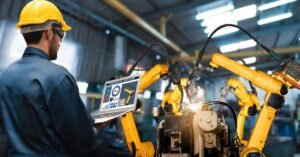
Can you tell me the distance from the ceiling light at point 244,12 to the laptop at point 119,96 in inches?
171

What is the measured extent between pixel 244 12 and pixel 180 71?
94.1 inches

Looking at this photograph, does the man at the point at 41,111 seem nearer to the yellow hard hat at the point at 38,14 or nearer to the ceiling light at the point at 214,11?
the yellow hard hat at the point at 38,14

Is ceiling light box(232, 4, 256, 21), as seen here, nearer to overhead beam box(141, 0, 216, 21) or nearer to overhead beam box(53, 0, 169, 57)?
overhead beam box(141, 0, 216, 21)

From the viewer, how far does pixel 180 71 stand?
180 inches

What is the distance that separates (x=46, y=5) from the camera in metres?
1.44

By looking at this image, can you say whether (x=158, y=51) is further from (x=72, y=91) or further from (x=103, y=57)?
(x=72, y=91)

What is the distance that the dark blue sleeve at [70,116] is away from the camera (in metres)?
1.17

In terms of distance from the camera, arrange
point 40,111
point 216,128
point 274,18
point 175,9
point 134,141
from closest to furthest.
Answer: point 40,111 → point 216,128 → point 134,141 → point 175,9 → point 274,18

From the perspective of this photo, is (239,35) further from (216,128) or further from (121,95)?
(121,95)

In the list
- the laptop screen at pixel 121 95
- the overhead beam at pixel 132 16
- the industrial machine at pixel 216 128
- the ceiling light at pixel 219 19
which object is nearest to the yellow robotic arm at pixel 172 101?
the industrial machine at pixel 216 128

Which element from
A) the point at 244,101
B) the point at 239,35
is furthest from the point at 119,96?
the point at 239,35

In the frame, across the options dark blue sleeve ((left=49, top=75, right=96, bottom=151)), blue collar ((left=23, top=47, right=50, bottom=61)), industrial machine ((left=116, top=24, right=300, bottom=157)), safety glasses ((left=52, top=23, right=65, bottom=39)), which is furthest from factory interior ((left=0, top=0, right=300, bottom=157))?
safety glasses ((left=52, top=23, right=65, bottom=39))

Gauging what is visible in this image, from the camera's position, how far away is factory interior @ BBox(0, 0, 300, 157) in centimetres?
188

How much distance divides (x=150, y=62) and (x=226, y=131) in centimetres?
654
